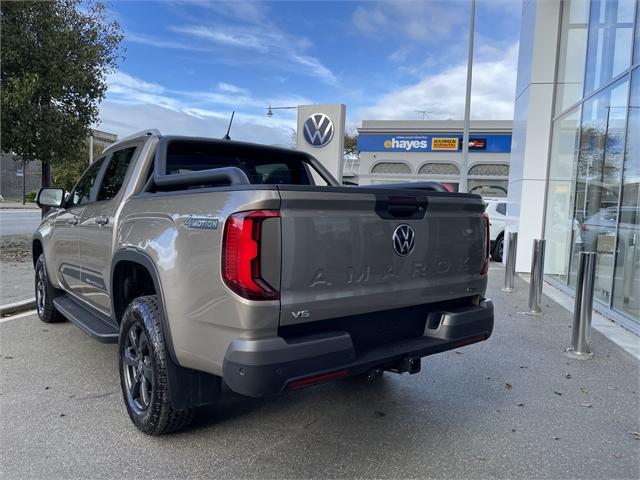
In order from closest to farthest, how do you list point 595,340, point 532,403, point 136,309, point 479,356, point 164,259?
point 164,259, point 136,309, point 532,403, point 479,356, point 595,340

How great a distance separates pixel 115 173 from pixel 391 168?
3019 centimetres

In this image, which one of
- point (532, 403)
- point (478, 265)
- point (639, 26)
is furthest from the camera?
point (639, 26)

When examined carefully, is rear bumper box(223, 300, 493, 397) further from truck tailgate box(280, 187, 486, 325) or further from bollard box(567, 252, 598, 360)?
bollard box(567, 252, 598, 360)

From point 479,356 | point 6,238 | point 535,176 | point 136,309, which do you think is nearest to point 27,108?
point 6,238

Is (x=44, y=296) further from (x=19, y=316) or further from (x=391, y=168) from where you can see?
(x=391, y=168)

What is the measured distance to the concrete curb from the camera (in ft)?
21.0

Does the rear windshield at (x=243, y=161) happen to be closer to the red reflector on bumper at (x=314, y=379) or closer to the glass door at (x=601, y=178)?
the red reflector on bumper at (x=314, y=379)

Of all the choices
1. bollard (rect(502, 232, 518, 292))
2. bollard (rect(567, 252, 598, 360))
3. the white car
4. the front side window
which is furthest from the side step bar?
the white car

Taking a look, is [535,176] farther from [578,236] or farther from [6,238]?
[6,238]

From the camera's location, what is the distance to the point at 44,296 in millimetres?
5871

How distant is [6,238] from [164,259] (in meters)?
14.1

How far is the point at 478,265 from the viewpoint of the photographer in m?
3.49

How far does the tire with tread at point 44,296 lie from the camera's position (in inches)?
221

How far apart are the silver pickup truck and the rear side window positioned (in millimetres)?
99
